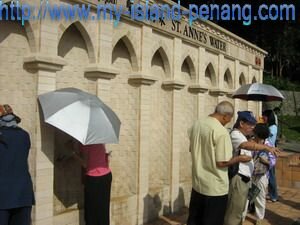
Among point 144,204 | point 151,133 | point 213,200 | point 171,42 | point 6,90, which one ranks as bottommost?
point 144,204

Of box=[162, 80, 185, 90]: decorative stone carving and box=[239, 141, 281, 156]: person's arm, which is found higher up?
box=[162, 80, 185, 90]: decorative stone carving

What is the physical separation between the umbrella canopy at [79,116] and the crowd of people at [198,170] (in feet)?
1.49

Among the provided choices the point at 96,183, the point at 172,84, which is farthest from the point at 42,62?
the point at 172,84

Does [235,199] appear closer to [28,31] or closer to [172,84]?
[172,84]

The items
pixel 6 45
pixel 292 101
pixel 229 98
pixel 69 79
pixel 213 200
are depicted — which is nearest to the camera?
pixel 213 200

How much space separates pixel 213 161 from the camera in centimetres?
505

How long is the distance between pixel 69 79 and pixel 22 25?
1072mm

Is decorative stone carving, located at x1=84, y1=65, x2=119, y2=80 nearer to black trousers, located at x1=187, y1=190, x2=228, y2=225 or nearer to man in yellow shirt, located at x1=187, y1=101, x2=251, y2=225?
man in yellow shirt, located at x1=187, y1=101, x2=251, y2=225

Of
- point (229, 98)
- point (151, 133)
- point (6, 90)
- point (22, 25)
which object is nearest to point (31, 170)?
point (6, 90)

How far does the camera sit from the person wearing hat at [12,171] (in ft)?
14.8

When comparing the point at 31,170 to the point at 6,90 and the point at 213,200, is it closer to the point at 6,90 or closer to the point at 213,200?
the point at 6,90

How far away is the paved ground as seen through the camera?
776 cm

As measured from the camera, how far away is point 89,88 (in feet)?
21.2

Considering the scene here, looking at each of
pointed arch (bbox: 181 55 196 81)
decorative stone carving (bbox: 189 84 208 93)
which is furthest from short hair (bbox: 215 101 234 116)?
decorative stone carving (bbox: 189 84 208 93)
